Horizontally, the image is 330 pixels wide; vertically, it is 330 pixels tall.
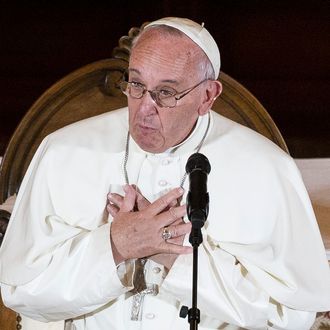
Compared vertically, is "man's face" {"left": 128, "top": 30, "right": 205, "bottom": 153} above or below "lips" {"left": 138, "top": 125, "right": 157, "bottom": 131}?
above

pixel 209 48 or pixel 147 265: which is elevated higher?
pixel 209 48

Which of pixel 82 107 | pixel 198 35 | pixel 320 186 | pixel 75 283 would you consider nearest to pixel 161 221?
pixel 75 283

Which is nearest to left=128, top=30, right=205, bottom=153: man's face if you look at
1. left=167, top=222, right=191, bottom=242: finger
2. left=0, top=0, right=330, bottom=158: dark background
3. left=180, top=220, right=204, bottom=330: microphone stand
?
left=167, top=222, right=191, bottom=242: finger

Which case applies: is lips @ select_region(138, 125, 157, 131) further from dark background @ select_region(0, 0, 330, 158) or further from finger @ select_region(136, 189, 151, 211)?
dark background @ select_region(0, 0, 330, 158)

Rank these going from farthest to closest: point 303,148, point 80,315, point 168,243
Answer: point 303,148 → point 80,315 → point 168,243

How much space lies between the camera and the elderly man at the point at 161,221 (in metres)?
3.52

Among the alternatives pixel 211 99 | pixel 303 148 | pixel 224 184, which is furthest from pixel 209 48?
pixel 303 148

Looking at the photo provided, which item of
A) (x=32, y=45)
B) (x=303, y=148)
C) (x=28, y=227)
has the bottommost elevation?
(x=28, y=227)

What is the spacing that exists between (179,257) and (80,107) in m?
1.27

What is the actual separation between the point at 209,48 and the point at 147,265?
2.46ft

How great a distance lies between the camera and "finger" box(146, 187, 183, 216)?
348cm

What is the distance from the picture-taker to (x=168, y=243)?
11.4 ft

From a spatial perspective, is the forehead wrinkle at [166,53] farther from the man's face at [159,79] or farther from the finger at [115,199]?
the finger at [115,199]

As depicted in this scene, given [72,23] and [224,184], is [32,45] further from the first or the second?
[224,184]
